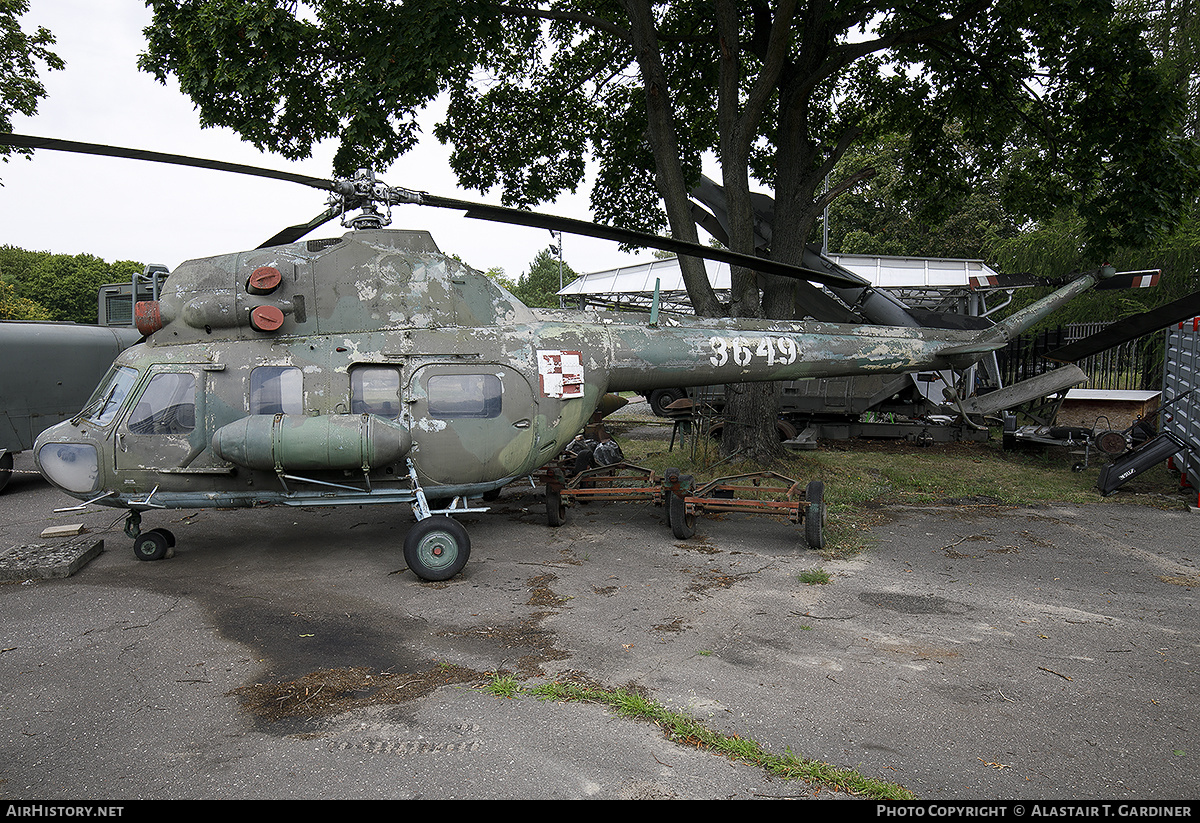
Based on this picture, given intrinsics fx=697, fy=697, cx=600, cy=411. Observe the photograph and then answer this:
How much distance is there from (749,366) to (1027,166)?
811 centimetres

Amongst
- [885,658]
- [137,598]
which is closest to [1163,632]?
[885,658]

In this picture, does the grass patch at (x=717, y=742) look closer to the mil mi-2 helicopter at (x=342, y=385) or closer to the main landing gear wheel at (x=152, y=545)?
the mil mi-2 helicopter at (x=342, y=385)

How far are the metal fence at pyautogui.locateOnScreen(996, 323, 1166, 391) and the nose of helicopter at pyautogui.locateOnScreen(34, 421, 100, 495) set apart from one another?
20053 mm

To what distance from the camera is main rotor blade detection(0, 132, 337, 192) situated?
5113 millimetres

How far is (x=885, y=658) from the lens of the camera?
15.9ft

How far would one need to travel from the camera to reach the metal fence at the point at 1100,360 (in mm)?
18234

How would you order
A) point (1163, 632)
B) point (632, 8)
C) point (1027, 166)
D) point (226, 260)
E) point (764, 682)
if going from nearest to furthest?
point (764, 682), point (1163, 632), point (226, 260), point (632, 8), point (1027, 166)

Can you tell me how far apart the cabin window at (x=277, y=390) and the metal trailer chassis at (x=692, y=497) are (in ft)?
10.2

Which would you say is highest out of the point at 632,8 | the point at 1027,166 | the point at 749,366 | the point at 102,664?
the point at 632,8

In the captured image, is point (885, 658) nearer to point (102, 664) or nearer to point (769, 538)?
point (769, 538)

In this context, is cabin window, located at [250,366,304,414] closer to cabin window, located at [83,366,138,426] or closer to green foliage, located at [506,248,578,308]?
cabin window, located at [83,366,138,426]

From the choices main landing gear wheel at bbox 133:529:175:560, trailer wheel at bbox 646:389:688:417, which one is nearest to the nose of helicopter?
main landing gear wheel at bbox 133:529:175:560

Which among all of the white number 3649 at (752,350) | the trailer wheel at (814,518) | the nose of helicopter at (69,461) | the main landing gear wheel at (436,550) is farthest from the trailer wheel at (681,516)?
the nose of helicopter at (69,461)
